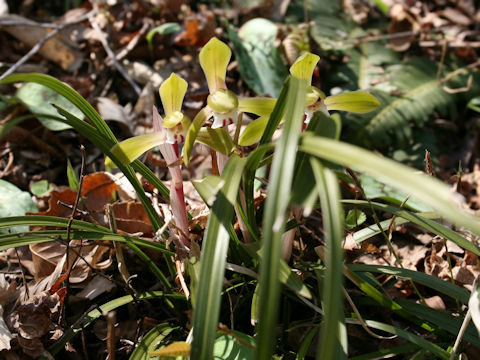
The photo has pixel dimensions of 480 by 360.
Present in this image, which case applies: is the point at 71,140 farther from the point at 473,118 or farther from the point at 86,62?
the point at 473,118

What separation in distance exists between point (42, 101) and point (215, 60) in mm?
1548

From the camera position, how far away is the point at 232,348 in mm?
1467

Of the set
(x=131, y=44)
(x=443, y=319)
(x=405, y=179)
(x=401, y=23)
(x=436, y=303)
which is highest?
(x=405, y=179)

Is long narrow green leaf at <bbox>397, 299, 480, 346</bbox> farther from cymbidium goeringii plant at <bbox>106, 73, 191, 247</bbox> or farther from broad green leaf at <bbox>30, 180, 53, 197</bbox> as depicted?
broad green leaf at <bbox>30, 180, 53, 197</bbox>

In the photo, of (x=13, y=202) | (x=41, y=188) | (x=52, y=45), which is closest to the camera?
(x=13, y=202)

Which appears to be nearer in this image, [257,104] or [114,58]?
[257,104]

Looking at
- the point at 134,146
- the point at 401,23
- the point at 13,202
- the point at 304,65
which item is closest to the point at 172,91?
the point at 134,146

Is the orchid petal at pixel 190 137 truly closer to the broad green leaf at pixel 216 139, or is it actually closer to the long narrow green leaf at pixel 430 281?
the broad green leaf at pixel 216 139

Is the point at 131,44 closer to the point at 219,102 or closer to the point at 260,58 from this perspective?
the point at 260,58

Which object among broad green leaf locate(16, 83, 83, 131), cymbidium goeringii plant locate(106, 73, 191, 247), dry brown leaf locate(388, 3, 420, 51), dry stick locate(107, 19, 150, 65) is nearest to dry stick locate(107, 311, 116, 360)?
cymbidium goeringii plant locate(106, 73, 191, 247)

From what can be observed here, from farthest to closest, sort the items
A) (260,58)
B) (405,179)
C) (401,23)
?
(401,23), (260,58), (405,179)

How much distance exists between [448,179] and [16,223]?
8.24ft

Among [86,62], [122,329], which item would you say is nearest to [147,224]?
[122,329]

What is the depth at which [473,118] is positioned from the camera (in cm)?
337
